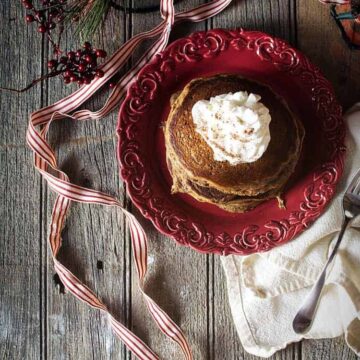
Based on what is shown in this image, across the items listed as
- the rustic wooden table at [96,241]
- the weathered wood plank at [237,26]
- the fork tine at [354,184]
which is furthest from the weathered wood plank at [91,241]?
the fork tine at [354,184]

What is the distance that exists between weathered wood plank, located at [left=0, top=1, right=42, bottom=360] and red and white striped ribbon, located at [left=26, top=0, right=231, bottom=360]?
0.06 meters

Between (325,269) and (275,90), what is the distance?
42cm

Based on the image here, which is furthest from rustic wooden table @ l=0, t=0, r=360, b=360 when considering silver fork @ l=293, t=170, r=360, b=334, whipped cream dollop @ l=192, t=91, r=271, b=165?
whipped cream dollop @ l=192, t=91, r=271, b=165

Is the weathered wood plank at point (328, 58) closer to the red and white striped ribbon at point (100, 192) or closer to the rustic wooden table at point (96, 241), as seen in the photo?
the rustic wooden table at point (96, 241)

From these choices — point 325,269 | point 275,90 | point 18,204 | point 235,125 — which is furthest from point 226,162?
point 18,204

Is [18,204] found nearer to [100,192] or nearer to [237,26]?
[100,192]

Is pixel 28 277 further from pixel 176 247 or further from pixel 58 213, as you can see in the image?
pixel 176 247

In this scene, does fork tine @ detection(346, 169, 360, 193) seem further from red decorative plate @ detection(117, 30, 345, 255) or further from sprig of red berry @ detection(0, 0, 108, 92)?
sprig of red berry @ detection(0, 0, 108, 92)

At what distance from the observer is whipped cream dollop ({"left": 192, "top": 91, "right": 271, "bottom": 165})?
110 cm

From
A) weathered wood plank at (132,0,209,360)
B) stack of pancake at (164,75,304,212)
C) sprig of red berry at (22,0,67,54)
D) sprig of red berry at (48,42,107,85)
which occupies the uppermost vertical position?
sprig of red berry at (22,0,67,54)

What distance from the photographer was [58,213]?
4.54 feet

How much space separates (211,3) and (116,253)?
2.14ft

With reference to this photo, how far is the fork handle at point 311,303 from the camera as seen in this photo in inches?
49.1

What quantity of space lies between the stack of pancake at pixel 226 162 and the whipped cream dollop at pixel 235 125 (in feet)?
0.12
